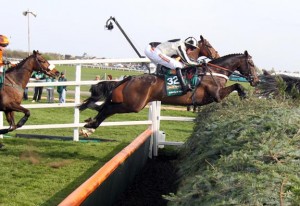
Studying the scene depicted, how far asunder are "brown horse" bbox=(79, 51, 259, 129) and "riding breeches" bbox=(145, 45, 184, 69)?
25cm

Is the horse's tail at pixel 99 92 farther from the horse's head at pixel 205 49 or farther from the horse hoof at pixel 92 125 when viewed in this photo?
the horse's head at pixel 205 49

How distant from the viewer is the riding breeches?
7.56 meters

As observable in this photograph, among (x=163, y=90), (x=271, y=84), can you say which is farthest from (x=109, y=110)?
(x=271, y=84)

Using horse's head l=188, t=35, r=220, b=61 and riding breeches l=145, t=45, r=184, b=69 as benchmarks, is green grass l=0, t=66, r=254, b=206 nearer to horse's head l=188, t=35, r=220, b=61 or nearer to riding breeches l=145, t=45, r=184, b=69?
riding breeches l=145, t=45, r=184, b=69

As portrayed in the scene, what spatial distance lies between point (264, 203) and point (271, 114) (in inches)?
74.3

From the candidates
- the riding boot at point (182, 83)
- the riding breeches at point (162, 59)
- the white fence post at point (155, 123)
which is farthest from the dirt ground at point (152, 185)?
the riding breeches at point (162, 59)

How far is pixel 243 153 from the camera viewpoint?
8.61 feet

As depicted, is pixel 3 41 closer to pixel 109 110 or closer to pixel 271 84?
pixel 109 110

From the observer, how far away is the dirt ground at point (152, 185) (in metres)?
5.52

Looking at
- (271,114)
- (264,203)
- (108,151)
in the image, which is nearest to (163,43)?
(108,151)

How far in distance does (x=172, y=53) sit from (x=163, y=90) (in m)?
0.67

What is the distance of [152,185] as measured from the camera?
257 inches

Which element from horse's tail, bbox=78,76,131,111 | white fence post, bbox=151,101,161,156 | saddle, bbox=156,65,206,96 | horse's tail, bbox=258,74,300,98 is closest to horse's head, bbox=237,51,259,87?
horse's tail, bbox=258,74,300,98

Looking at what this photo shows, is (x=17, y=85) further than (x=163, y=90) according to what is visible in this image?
Yes
